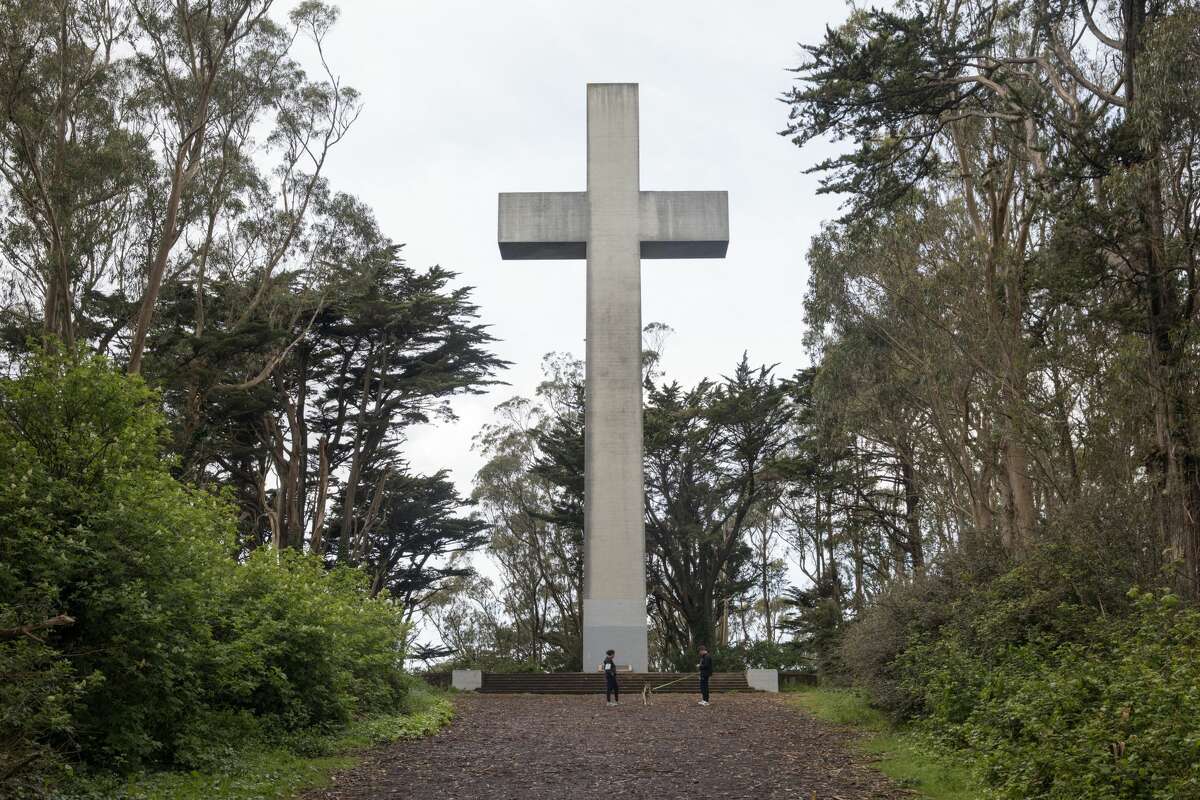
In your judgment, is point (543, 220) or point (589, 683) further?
point (543, 220)

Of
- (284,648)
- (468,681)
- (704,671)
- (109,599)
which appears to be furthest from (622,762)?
(468,681)

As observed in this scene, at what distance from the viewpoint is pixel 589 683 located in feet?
78.3

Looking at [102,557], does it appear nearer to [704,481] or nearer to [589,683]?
[589,683]

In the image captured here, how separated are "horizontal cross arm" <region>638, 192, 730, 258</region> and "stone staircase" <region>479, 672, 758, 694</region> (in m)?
9.82

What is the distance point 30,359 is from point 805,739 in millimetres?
9121

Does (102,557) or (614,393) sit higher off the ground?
(614,393)

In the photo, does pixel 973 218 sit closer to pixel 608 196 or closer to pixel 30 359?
pixel 608 196

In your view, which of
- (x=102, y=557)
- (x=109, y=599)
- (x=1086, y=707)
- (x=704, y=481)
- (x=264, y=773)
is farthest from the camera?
(x=704, y=481)

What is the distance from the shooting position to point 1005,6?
15648 mm

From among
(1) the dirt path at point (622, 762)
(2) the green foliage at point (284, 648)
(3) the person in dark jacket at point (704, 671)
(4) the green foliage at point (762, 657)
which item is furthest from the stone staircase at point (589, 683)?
(2) the green foliage at point (284, 648)

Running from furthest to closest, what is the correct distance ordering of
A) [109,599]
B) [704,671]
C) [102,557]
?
1. [704,671]
2. [102,557]
3. [109,599]

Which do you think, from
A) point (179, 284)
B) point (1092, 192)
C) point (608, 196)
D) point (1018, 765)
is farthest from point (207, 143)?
point (1018, 765)

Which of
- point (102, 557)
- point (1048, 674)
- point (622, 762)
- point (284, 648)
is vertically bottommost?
point (622, 762)

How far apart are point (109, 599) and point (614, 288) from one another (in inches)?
725
